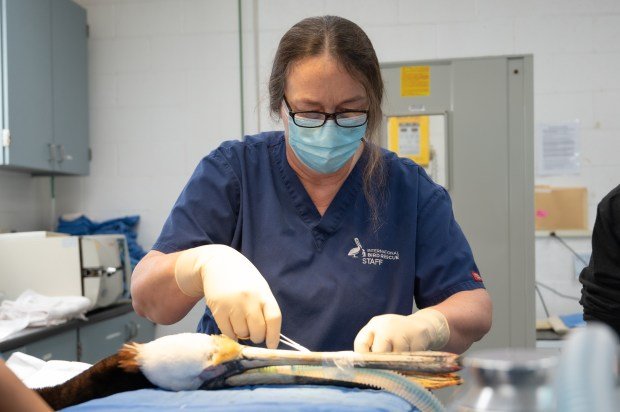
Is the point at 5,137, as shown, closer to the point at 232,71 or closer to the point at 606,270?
the point at 232,71

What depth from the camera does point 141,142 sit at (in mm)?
3781

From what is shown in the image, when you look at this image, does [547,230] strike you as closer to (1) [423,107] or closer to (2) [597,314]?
(1) [423,107]

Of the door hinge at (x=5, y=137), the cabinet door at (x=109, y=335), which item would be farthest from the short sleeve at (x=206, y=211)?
the door hinge at (x=5, y=137)

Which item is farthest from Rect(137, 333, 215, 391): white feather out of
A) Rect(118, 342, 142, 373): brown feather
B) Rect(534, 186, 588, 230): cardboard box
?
Rect(534, 186, 588, 230): cardboard box

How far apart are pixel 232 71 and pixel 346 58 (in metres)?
2.49

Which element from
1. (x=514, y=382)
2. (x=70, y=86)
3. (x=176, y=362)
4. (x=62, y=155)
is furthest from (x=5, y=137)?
(x=514, y=382)

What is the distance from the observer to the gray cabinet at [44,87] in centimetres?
312

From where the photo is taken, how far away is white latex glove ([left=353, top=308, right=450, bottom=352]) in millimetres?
1021

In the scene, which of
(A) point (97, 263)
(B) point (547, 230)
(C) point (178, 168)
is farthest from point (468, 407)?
(C) point (178, 168)

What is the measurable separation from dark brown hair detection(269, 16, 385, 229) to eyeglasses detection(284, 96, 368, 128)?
4cm

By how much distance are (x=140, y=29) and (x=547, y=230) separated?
249 cm

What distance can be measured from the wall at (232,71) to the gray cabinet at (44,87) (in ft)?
0.51

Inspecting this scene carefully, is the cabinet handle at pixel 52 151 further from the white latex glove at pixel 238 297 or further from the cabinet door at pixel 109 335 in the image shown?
the white latex glove at pixel 238 297

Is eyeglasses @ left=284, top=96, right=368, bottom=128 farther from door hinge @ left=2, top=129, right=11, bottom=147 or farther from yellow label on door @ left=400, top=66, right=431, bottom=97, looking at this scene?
door hinge @ left=2, top=129, right=11, bottom=147
